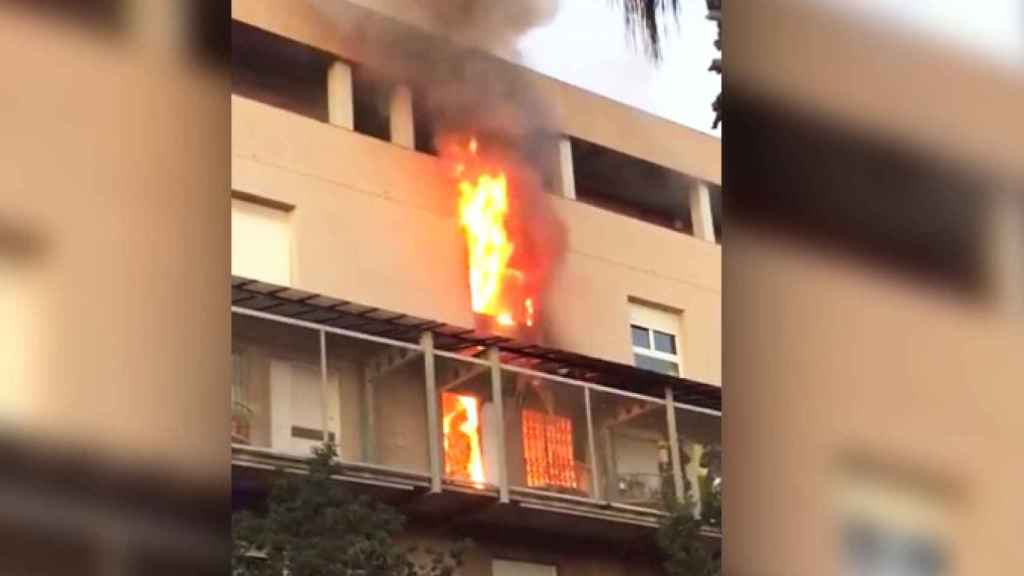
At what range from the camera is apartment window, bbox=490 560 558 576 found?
1202mm

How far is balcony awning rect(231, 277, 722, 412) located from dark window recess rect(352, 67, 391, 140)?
0.16 meters

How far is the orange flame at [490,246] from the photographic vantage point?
4.22 ft

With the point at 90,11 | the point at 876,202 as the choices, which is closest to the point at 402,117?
the point at 90,11

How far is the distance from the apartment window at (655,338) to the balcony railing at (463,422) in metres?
0.03

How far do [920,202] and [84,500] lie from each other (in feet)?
1.90

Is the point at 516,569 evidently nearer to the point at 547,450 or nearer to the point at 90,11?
the point at 547,450

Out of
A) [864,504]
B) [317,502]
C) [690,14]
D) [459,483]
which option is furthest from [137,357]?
[690,14]

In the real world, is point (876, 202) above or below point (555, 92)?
below

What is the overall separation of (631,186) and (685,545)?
14.3 inches

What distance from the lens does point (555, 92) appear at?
1.37 meters

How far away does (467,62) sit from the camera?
4.31 feet

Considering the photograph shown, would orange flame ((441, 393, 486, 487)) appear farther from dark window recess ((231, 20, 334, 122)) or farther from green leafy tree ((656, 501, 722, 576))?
dark window recess ((231, 20, 334, 122))

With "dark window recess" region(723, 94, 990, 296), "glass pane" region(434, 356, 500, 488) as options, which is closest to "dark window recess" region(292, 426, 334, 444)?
"glass pane" region(434, 356, 500, 488)

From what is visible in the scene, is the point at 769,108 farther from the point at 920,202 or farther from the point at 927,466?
the point at 927,466
